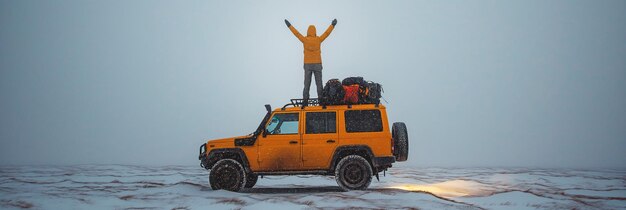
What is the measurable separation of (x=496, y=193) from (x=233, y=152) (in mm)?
5878

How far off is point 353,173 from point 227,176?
2.84 meters

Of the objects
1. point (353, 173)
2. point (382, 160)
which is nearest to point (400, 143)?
point (382, 160)

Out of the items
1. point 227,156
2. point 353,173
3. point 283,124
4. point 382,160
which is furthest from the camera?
point 227,156

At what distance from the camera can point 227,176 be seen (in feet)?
30.6

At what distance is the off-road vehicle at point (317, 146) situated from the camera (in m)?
8.96

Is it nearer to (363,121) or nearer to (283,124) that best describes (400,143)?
(363,121)

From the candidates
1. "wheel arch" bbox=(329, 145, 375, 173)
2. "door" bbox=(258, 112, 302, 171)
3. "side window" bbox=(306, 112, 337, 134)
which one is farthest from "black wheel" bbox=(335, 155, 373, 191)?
"door" bbox=(258, 112, 302, 171)

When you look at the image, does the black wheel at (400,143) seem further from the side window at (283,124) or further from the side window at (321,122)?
the side window at (283,124)

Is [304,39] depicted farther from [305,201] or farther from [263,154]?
[305,201]

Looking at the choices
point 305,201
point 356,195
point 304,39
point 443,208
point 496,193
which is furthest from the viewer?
point 304,39

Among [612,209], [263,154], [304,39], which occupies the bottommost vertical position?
[612,209]

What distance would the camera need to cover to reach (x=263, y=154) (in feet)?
30.5

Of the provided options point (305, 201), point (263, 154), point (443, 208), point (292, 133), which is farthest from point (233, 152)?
point (443, 208)

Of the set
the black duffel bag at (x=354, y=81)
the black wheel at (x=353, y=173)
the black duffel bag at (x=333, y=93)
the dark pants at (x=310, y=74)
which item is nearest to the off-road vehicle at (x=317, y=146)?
the black wheel at (x=353, y=173)
